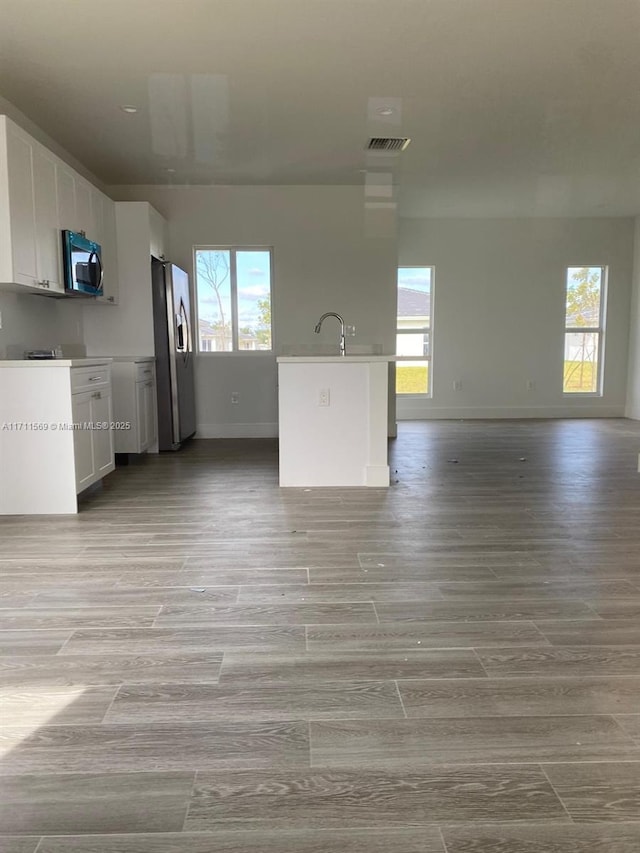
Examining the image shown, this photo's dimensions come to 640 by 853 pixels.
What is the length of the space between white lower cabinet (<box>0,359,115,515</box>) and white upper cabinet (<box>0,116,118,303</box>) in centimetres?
60

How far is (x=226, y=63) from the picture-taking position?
11.9ft

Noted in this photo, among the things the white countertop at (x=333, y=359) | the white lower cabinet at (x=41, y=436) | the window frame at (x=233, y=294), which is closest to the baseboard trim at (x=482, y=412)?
the window frame at (x=233, y=294)

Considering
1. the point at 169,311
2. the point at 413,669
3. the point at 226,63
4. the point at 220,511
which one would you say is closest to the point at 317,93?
the point at 226,63

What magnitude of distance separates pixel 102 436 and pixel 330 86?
2838 mm

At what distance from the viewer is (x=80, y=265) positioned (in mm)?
4438

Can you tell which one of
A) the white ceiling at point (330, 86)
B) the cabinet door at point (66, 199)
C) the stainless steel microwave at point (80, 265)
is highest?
the white ceiling at point (330, 86)

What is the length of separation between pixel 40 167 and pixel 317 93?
190 centimetres

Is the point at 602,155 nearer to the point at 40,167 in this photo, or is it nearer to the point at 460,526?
the point at 460,526

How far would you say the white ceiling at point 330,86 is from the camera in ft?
10.2

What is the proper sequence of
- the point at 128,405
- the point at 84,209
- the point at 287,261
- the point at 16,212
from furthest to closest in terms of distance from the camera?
the point at 287,261 < the point at 128,405 < the point at 84,209 < the point at 16,212

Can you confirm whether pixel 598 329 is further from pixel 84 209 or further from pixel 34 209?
pixel 34 209

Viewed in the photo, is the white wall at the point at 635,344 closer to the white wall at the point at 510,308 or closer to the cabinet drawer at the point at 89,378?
the white wall at the point at 510,308

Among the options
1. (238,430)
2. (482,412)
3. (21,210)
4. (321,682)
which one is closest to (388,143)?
(21,210)

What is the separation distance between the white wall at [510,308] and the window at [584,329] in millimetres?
117
